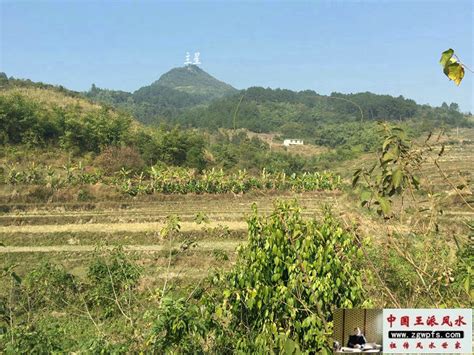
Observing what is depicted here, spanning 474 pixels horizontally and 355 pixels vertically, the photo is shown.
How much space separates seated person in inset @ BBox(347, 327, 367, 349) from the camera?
2.02 m

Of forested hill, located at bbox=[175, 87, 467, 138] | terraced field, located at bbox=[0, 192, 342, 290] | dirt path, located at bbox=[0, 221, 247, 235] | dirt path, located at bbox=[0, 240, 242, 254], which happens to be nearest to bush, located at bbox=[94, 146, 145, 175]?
terraced field, located at bbox=[0, 192, 342, 290]

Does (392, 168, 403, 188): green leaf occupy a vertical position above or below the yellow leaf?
below

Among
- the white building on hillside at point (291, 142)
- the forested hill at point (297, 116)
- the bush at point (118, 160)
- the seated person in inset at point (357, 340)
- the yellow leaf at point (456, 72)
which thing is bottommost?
the seated person in inset at point (357, 340)

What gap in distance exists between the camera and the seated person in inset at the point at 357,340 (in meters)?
2.02

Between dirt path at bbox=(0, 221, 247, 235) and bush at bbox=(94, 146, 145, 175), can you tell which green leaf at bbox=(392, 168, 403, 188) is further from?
bush at bbox=(94, 146, 145, 175)

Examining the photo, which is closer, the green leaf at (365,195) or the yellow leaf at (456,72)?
the yellow leaf at (456,72)

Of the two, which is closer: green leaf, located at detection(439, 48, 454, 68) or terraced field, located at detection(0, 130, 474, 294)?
green leaf, located at detection(439, 48, 454, 68)

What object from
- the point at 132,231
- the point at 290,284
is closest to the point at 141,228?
the point at 132,231

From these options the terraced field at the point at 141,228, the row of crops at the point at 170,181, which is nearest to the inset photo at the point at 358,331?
the terraced field at the point at 141,228

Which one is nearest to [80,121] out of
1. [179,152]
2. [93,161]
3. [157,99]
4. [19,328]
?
[93,161]

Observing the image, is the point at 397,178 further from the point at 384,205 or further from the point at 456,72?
the point at 456,72

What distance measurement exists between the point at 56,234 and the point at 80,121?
21014 millimetres

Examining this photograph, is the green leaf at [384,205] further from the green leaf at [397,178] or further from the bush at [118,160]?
the bush at [118,160]

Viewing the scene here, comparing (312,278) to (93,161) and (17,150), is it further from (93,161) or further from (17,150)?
(17,150)
